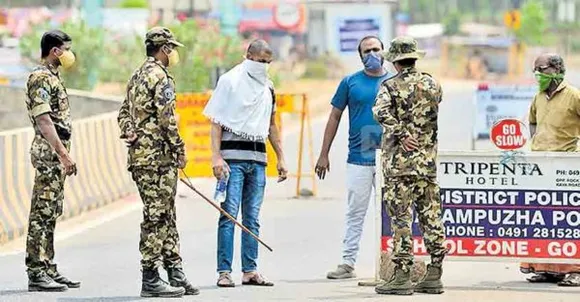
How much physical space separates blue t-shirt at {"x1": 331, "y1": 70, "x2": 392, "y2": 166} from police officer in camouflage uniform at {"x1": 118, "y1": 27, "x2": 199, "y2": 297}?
1.75m

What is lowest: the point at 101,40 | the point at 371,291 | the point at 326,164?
the point at 371,291

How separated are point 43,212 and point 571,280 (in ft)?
12.5

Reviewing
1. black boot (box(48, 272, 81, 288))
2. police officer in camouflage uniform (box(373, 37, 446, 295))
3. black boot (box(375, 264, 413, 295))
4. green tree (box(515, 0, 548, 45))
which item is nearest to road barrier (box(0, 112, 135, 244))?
black boot (box(48, 272, 81, 288))

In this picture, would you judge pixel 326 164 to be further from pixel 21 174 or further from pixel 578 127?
pixel 21 174

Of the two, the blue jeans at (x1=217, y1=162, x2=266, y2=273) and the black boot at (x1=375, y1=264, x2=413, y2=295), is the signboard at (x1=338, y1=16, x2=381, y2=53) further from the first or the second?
the black boot at (x1=375, y1=264, x2=413, y2=295)

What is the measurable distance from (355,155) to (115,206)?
691 centimetres

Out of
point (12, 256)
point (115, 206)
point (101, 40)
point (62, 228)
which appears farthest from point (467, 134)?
point (12, 256)

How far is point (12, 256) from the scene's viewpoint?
12977mm

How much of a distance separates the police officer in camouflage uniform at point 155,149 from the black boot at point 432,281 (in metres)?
1.71

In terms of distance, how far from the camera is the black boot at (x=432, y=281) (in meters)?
10.2

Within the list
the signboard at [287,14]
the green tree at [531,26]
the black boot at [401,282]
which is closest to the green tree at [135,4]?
the signboard at [287,14]

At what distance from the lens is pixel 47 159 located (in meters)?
10.4

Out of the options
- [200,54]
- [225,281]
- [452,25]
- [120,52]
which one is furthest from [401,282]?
[452,25]

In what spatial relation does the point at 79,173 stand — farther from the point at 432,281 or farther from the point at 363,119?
the point at 432,281
